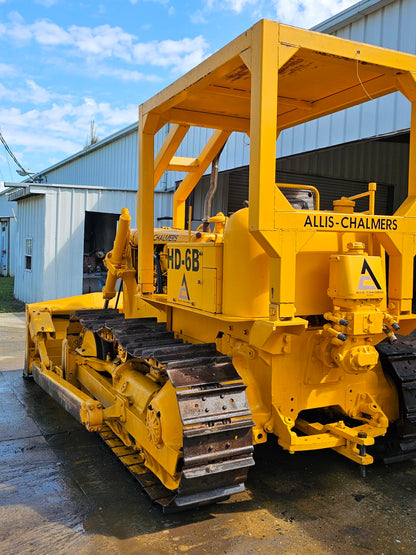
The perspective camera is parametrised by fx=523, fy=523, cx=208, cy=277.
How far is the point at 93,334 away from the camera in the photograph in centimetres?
565

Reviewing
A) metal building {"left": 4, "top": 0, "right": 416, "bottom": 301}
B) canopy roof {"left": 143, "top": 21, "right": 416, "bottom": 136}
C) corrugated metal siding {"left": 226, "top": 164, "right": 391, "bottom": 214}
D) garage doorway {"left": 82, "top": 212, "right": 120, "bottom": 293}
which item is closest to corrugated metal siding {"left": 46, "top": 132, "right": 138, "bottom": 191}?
metal building {"left": 4, "top": 0, "right": 416, "bottom": 301}

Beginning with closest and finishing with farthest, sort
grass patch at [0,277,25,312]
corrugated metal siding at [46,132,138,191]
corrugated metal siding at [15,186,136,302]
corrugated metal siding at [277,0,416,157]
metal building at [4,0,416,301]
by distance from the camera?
corrugated metal siding at [277,0,416,157]
metal building at [4,0,416,301]
corrugated metal siding at [15,186,136,302]
grass patch at [0,277,25,312]
corrugated metal siding at [46,132,138,191]

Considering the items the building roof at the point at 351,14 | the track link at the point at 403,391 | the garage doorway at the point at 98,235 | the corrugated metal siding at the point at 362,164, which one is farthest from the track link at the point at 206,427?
the garage doorway at the point at 98,235

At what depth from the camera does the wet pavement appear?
125 inches

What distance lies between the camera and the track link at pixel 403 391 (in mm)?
4117

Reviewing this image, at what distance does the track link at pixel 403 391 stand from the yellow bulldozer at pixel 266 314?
1cm

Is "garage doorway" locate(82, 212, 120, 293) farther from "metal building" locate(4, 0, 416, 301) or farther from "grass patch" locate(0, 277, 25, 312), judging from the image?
"grass patch" locate(0, 277, 25, 312)

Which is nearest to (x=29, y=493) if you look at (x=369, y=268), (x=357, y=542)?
(x=357, y=542)

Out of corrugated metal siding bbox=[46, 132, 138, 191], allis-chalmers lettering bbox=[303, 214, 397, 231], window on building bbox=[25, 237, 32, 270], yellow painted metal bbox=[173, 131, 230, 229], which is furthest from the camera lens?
corrugated metal siding bbox=[46, 132, 138, 191]

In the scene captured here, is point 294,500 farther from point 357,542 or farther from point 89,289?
point 89,289

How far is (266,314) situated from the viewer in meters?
3.46

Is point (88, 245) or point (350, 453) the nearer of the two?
point (350, 453)

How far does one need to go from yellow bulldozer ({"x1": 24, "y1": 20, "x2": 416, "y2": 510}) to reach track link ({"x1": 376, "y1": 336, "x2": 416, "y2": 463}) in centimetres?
1

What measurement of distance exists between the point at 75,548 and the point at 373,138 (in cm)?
690
